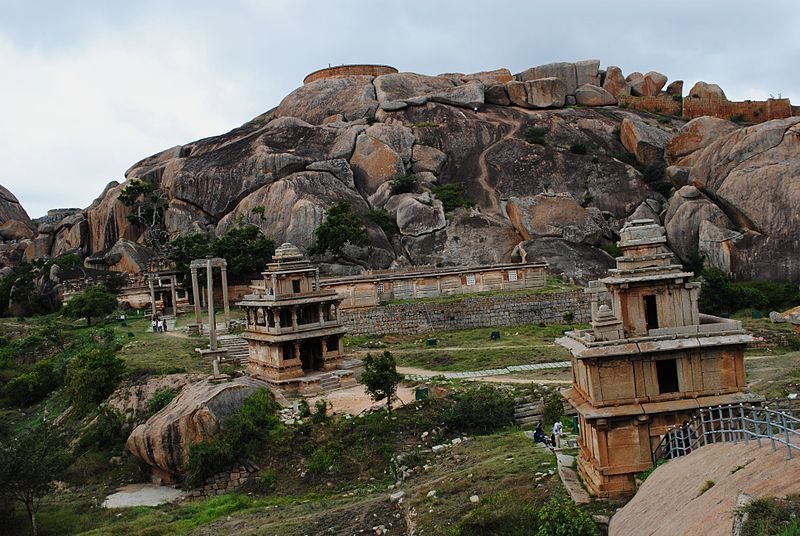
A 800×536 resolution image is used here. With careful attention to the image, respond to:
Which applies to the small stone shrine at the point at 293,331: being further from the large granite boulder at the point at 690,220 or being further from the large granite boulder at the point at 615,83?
the large granite boulder at the point at 615,83

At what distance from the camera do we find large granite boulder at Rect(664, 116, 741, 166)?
5653 cm

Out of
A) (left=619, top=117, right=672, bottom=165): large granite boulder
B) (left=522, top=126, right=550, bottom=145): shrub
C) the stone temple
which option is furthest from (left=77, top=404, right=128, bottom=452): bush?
(left=619, top=117, right=672, bottom=165): large granite boulder

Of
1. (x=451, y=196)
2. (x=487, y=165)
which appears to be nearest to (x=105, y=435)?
(x=451, y=196)

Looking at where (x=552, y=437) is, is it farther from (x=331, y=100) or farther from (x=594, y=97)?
(x=594, y=97)

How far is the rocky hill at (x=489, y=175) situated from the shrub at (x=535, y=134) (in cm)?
12

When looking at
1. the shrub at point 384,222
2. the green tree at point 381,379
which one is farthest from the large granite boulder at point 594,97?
the green tree at point 381,379

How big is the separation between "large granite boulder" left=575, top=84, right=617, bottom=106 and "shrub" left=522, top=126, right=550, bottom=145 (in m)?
9.47

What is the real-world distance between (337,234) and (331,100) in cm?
2859

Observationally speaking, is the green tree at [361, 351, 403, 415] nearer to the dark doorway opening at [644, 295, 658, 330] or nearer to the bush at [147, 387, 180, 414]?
the bush at [147, 387, 180, 414]

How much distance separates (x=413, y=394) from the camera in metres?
24.4

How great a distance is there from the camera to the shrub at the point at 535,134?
202 ft

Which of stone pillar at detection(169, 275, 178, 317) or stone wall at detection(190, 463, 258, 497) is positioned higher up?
stone pillar at detection(169, 275, 178, 317)

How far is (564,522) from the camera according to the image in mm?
11164

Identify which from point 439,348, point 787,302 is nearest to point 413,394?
point 439,348
